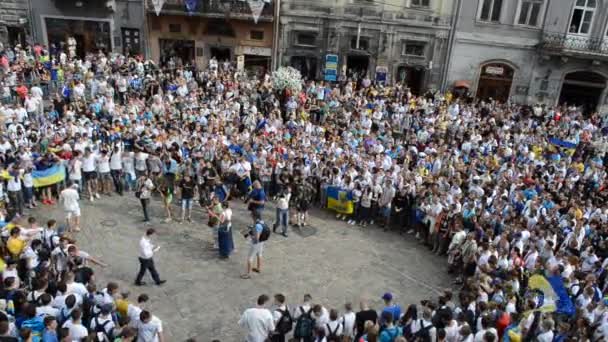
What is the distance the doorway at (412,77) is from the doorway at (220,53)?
10.2 m

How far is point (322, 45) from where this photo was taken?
29125mm

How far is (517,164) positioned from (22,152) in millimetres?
16084

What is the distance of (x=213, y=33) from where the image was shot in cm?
2953

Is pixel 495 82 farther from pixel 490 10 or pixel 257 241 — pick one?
pixel 257 241

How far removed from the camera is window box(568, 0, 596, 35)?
1055 inches

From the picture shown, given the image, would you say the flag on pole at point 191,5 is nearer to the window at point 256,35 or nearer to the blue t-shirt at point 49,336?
the window at point 256,35

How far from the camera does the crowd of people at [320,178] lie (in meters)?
9.05

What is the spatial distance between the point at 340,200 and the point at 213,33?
17.4m

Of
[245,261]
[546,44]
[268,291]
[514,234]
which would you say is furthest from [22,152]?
[546,44]

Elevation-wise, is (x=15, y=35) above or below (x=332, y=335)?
above

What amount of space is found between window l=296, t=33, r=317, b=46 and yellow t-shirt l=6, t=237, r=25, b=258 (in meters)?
21.6

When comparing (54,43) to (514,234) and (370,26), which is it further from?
(514,234)

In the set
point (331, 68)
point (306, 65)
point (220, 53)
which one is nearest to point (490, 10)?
point (331, 68)

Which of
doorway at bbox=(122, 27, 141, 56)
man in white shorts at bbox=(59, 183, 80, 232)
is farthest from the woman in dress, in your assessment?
doorway at bbox=(122, 27, 141, 56)
